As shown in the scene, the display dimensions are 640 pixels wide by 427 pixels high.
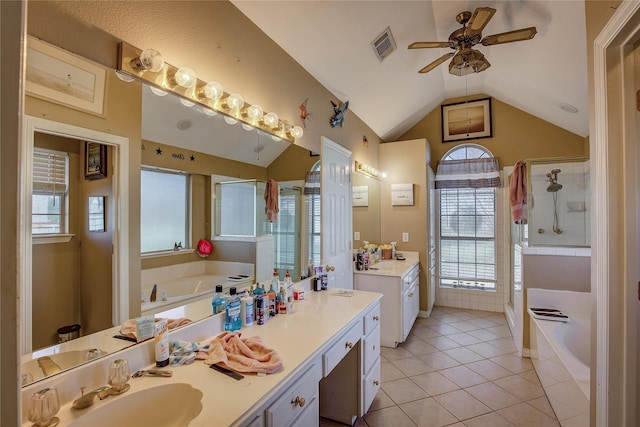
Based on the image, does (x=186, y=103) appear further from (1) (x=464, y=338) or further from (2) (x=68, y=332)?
(1) (x=464, y=338)

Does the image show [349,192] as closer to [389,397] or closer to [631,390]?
[389,397]

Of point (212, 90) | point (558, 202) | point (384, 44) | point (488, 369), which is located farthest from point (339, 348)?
point (558, 202)

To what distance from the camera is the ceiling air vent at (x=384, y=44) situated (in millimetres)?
2543

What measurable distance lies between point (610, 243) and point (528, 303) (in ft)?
6.96

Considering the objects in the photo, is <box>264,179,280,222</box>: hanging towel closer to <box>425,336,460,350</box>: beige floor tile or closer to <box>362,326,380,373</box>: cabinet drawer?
<box>362,326,380,373</box>: cabinet drawer

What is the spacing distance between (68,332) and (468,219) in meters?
4.87

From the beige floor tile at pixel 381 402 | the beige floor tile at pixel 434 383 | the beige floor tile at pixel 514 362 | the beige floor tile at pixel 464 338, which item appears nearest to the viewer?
the beige floor tile at pixel 381 402

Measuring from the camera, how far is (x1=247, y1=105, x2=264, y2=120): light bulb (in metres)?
1.85

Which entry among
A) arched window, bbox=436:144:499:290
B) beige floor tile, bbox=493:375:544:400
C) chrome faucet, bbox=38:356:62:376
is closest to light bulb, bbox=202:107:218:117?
chrome faucet, bbox=38:356:62:376

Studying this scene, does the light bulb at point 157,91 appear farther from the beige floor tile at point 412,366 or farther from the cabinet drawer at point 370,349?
the beige floor tile at point 412,366

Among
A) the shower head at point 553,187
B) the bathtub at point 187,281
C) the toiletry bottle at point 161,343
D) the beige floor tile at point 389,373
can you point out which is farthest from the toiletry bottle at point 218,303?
the shower head at point 553,187

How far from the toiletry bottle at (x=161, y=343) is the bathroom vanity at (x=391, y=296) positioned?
Result: 2399 mm

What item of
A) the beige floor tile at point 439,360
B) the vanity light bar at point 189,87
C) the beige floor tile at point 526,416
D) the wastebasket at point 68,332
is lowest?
the beige floor tile at point 526,416

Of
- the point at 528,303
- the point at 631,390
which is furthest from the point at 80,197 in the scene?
the point at 528,303
